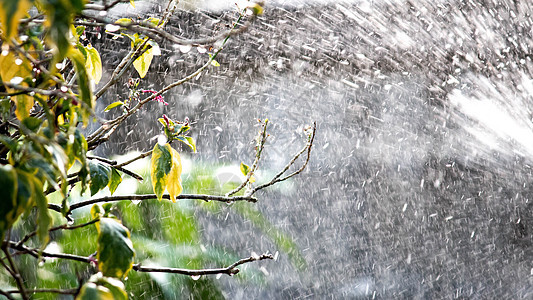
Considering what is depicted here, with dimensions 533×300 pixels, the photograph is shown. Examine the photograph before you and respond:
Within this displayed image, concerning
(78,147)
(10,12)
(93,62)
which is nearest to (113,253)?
(78,147)

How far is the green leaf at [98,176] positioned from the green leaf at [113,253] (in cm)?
10

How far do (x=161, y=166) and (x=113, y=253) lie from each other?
15cm

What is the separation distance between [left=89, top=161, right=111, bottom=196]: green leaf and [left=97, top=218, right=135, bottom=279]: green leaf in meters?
0.10

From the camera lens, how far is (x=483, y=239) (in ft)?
11.3

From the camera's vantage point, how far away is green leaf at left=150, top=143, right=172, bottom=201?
1.45 ft

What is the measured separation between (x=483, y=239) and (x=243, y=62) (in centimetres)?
211

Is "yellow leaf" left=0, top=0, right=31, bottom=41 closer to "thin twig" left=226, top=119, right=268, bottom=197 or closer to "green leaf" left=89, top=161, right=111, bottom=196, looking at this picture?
"green leaf" left=89, top=161, right=111, bottom=196

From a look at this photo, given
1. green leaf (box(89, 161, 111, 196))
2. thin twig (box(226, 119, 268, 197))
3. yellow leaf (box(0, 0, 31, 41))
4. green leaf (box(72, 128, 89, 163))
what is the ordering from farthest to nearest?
thin twig (box(226, 119, 268, 197)), green leaf (box(89, 161, 111, 196)), green leaf (box(72, 128, 89, 163)), yellow leaf (box(0, 0, 31, 41))

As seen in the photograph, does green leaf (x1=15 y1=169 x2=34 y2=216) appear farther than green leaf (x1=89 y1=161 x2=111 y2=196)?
No

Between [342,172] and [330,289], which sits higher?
[342,172]

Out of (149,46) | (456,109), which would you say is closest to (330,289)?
(456,109)

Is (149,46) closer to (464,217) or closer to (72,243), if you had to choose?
(72,243)

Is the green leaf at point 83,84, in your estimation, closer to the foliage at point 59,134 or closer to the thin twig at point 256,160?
the foliage at point 59,134

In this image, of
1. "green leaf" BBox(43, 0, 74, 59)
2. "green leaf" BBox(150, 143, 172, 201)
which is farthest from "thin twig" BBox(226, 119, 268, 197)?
"green leaf" BBox(43, 0, 74, 59)
